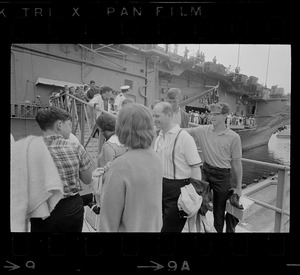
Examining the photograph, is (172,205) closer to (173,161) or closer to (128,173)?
(173,161)

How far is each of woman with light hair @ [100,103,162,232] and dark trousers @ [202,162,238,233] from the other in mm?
657

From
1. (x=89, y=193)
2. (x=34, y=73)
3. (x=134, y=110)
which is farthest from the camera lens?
(x=89, y=193)

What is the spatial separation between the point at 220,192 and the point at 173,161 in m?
0.51

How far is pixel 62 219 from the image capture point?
92 cm

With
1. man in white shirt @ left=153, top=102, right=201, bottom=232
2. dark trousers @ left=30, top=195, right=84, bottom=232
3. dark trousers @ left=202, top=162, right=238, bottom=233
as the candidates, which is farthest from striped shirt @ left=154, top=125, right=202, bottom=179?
dark trousers @ left=30, top=195, right=84, bottom=232

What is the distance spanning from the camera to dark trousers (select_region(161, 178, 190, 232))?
1.12 m

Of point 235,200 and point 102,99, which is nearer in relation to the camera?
point 235,200

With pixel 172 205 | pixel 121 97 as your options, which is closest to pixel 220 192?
pixel 172 205

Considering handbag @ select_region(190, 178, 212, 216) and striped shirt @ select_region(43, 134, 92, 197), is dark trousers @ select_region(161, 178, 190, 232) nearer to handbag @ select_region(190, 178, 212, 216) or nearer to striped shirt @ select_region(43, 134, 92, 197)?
handbag @ select_region(190, 178, 212, 216)

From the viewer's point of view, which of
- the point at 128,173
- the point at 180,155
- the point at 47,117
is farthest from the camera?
the point at 180,155
